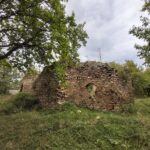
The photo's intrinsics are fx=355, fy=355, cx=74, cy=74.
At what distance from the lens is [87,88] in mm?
23141

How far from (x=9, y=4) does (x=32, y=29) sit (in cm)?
165

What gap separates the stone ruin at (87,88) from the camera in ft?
72.7

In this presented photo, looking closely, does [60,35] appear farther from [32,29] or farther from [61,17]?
[32,29]

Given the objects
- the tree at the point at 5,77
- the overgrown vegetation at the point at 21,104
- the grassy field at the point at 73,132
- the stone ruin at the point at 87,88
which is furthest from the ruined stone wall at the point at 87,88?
the tree at the point at 5,77

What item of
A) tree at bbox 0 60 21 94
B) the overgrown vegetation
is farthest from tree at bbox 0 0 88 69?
the overgrown vegetation

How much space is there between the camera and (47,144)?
51.9ft

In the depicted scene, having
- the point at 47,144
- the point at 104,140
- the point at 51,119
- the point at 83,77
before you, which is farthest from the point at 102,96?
the point at 47,144

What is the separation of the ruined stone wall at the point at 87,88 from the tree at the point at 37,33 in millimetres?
4079

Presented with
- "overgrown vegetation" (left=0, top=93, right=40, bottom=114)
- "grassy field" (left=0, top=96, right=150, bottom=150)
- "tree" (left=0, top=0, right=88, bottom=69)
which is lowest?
"grassy field" (left=0, top=96, right=150, bottom=150)

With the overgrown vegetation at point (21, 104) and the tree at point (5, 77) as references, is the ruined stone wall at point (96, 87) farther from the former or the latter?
the tree at point (5, 77)

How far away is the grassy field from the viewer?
52.9 feet

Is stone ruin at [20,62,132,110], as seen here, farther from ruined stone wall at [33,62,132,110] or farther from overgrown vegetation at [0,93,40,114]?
overgrown vegetation at [0,93,40,114]

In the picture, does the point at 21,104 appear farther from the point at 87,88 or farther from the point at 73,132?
the point at 73,132

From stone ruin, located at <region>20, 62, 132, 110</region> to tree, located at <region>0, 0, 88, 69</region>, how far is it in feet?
13.3
